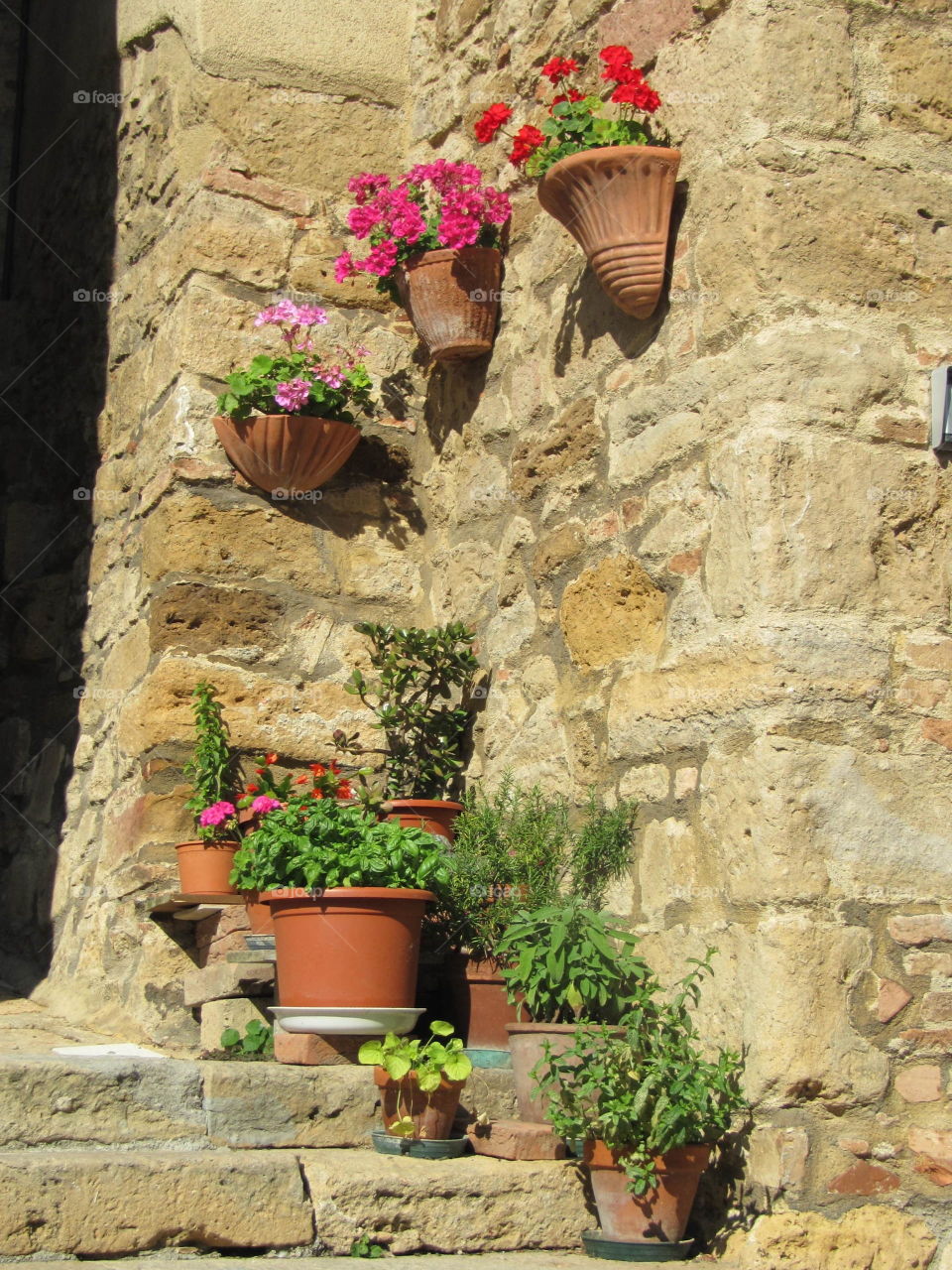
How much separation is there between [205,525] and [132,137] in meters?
1.68

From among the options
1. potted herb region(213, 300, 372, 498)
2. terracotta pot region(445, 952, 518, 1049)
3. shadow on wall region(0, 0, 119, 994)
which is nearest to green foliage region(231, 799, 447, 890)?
terracotta pot region(445, 952, 518, 1049)

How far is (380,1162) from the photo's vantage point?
3.11 meters

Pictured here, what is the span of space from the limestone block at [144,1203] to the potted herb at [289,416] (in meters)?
2.18

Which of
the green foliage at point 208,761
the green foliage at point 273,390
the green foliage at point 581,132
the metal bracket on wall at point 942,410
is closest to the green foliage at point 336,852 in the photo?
the green foliage at point 208,761

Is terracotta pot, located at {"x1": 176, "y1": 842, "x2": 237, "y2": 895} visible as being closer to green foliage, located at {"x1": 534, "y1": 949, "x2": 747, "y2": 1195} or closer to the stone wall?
the stone wall

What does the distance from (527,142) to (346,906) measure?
1944 mm

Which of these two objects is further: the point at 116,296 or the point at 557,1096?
the point at 116,296

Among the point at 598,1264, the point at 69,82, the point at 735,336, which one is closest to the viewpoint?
the point at 598,1264

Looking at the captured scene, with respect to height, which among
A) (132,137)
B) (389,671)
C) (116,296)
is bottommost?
(389,671)

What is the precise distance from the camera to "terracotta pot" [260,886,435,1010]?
3.55 metres

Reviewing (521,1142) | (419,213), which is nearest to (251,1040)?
(521,1142)

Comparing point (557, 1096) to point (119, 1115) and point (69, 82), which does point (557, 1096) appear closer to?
point (119, 1115)

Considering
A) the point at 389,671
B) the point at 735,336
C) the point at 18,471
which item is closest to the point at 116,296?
the point at 18,471

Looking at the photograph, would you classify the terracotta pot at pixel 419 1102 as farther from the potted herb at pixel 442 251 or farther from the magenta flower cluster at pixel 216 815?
the potted herb at pixel 442 251
